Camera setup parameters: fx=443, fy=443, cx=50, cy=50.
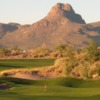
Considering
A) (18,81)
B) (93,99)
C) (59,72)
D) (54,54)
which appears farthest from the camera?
(54,54)

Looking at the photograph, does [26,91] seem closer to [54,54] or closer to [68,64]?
[68,64]

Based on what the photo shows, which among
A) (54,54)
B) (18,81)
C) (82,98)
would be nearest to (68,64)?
(18,81)

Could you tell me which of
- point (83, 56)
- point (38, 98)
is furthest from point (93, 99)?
point (83, 56)

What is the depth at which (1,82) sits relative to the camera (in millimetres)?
39031

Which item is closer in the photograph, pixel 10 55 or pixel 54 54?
pixel 54 54

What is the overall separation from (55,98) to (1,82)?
14.0 metres

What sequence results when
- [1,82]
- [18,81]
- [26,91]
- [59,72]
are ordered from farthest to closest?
[59,72] → [18,81] → [1,82] → [26,91]

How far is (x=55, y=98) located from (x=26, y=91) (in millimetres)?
5877

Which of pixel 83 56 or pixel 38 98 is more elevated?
pixel 83 56

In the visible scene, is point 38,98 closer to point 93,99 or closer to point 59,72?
point 93,99

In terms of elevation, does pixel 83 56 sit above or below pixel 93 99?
above

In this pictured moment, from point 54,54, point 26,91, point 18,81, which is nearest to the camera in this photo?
point 26,91

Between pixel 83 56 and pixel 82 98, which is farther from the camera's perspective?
pixel 83 56

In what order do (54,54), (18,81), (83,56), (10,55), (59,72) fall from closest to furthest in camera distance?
(18,81)
(59,72)
(83,56)
(54,54)
(10,55)
